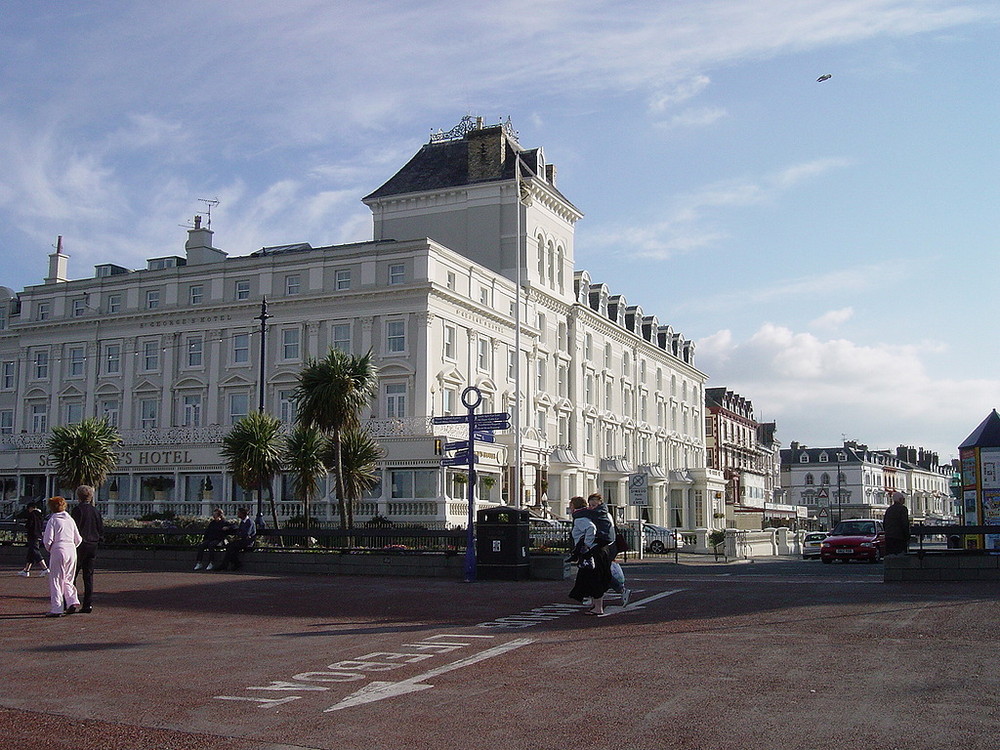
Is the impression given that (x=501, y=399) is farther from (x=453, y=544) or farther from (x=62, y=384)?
(x=453, y=544)

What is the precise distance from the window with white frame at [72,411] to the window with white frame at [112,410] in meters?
1.56

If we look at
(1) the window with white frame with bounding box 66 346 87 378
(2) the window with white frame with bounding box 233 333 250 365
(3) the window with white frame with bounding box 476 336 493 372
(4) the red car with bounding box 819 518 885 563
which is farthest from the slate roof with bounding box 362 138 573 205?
(4) the red car with bounding box 819 518 885 563

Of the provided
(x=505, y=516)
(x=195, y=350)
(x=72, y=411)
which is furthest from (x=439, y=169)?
(x=505, y=516)

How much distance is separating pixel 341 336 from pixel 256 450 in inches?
500

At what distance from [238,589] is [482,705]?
1226 cm

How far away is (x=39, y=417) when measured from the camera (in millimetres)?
54438

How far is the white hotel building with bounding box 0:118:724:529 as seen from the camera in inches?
1807

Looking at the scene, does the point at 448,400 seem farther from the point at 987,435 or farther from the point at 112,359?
the point at 987,435

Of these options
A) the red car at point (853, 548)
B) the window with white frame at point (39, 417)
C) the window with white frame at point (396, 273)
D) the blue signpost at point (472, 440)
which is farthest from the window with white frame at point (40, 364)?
the red car at point (853, 548)

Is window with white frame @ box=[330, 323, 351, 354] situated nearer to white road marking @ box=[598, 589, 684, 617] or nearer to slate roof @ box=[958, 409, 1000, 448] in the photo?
slate roof @ box=[958, 409, 1000, 448]

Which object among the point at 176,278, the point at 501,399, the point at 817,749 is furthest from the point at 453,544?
the point at 176,278

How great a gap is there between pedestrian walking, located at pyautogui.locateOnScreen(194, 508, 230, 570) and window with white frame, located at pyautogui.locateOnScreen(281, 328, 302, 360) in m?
24.3

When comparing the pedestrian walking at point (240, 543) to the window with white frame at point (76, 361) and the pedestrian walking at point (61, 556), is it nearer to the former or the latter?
the pedestrian walking at point (61, 556)

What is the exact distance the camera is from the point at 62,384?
177 feet
